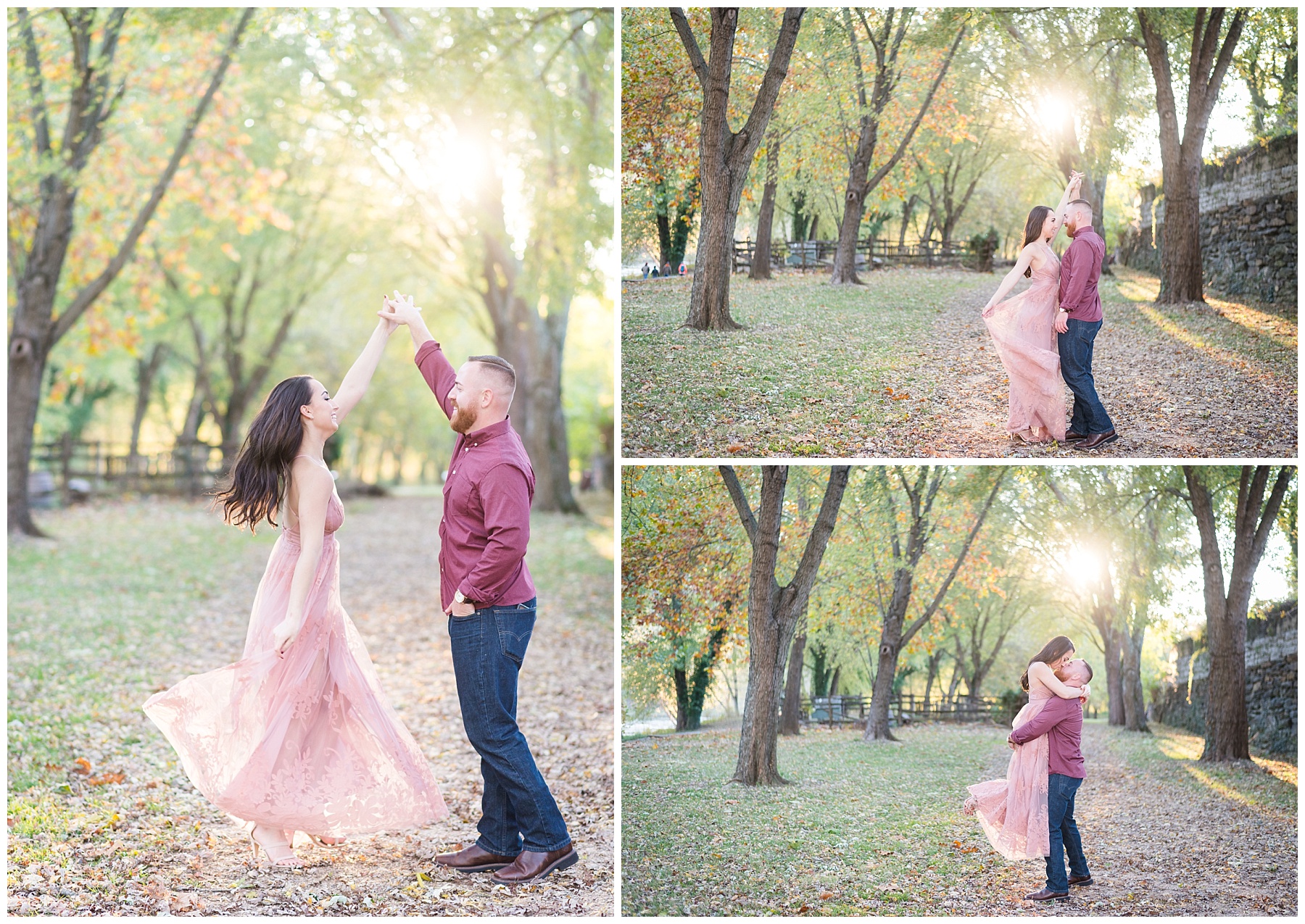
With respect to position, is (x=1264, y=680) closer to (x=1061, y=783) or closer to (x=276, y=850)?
(x=1061, y=783)

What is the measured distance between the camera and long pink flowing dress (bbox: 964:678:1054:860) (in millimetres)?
4605

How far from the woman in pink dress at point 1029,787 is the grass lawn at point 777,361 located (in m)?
1.40

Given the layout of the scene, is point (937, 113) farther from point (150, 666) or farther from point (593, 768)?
point (150, 666)

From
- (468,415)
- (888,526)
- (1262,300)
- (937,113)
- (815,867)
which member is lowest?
(815,867)

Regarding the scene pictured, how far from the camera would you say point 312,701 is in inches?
162

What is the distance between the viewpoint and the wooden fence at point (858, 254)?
4.91m

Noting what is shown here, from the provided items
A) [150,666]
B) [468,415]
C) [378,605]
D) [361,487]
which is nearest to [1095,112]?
[468,415]

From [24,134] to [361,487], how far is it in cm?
1431

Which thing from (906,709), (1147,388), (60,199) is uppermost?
(60,199)

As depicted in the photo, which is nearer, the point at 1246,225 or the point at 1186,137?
the point at 1246,225

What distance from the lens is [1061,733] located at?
4594 millimetres

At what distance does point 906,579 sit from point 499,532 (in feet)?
8.04

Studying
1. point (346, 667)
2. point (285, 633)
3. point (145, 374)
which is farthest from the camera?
point (145, 374)

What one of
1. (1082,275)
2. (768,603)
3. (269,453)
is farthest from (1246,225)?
(269,453)
